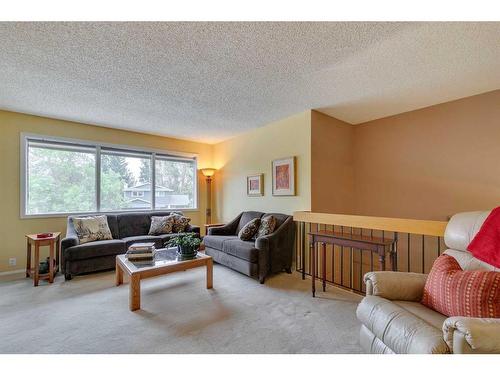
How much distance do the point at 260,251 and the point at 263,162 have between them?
1.79 meters

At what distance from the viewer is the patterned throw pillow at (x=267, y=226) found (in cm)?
321

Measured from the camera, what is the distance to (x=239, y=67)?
2.15 m

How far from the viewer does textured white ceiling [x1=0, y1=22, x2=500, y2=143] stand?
1.66 m

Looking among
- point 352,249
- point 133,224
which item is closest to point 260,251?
point 352,249

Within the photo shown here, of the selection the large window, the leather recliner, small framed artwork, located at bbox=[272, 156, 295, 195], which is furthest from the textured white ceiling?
the leather recliner

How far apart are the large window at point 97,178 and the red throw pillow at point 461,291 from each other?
14.6 ft

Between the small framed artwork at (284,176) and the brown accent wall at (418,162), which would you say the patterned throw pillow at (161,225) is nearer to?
the small framed artwork at (284,176)

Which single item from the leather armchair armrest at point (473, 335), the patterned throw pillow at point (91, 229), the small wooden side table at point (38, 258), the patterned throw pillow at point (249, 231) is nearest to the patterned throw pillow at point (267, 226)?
the patterned throw pillow at point (249, 231)

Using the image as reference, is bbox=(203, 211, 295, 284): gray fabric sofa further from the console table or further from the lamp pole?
the lamp pole

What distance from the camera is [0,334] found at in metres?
1.79

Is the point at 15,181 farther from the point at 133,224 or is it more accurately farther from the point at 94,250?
the point at 133,224
